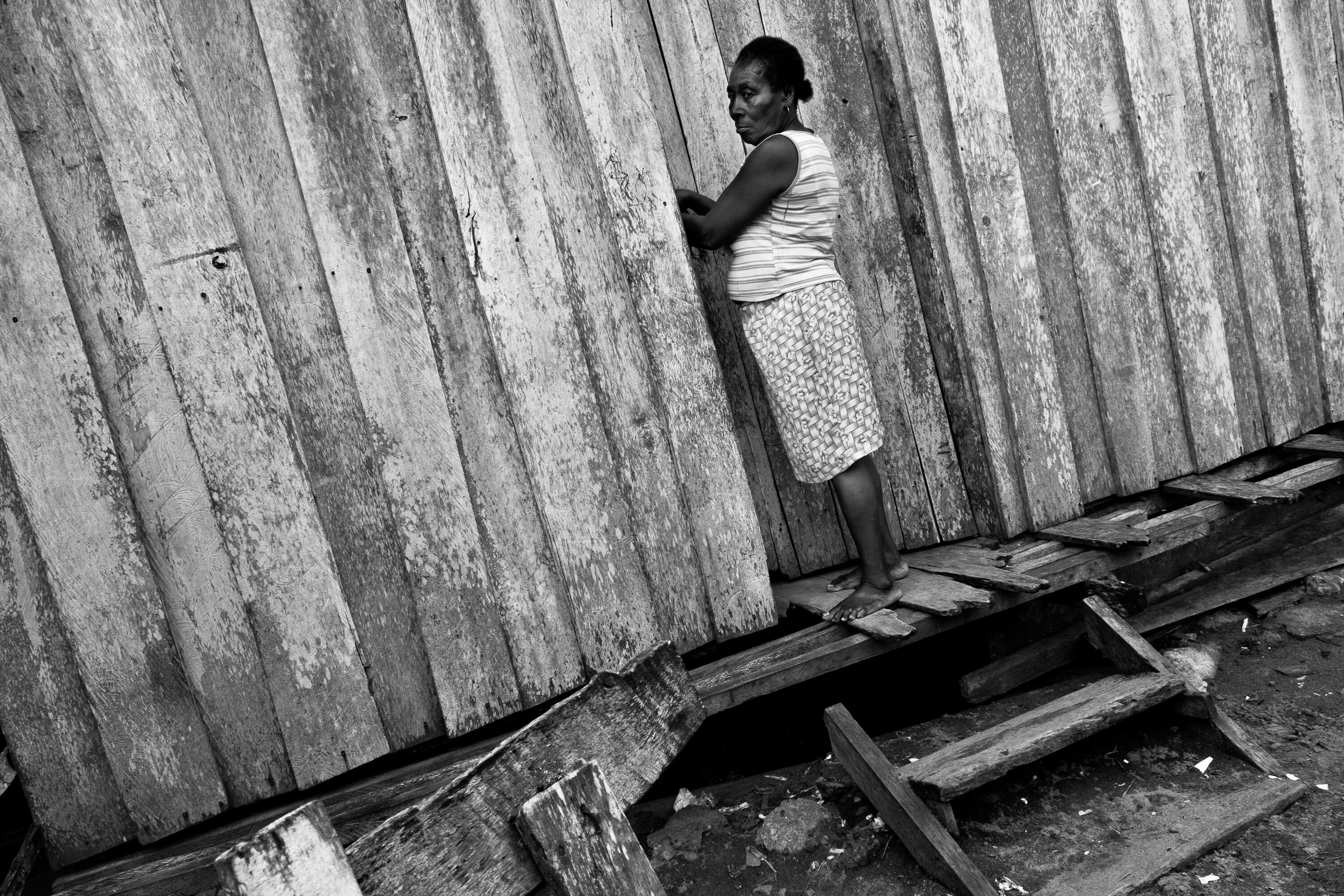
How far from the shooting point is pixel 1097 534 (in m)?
3.29

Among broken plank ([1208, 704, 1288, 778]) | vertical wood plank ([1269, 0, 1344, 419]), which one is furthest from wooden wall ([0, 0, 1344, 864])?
broken plank ([1208, 704, 1288, 778])

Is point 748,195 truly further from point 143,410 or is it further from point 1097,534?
point 143,410

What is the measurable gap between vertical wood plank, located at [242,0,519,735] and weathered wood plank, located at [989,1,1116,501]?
2.00 m

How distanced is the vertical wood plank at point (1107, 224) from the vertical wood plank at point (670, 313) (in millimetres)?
1316

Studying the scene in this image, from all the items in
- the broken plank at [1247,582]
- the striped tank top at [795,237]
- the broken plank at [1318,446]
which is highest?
the striped tank top at [795,237]

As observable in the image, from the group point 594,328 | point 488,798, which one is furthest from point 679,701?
point 594,328

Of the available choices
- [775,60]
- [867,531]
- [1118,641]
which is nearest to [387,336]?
[775,60]

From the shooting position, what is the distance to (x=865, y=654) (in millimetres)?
2975

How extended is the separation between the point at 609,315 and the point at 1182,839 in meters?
2.01

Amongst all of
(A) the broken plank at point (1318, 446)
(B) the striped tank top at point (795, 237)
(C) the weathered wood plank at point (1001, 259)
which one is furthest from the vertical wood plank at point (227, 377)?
(A) the broken plank at point (1318, 446)

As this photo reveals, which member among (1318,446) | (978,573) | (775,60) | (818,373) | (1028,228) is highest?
(775,60)

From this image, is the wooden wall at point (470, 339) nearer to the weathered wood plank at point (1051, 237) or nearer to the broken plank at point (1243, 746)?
the weathered wood plank at point (1051, 237)

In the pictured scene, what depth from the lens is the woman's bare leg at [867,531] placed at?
10.2 feet

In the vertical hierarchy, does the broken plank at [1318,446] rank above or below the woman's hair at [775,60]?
below
